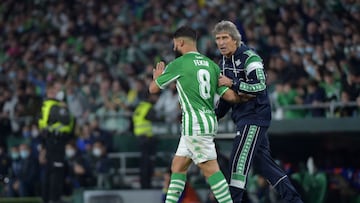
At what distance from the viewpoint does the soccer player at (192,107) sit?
998 cm

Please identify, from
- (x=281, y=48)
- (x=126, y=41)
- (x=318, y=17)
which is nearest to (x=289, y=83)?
(x=281, y=48)

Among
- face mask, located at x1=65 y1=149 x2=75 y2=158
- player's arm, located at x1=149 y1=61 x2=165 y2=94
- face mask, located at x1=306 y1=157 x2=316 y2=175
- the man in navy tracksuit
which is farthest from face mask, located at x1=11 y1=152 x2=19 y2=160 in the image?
player's arm, located at x1=149 y1=61 x2=165 y2=94

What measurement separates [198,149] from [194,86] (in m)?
0.66

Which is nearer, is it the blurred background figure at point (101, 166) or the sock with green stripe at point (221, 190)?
the sock with green stripe at point (221, 190)

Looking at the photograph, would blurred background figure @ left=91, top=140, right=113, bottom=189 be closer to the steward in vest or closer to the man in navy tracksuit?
the steward in vest

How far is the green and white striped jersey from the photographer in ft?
32.8

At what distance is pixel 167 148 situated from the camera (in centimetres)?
1855

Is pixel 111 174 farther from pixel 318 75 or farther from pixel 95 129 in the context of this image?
pixel 318 75

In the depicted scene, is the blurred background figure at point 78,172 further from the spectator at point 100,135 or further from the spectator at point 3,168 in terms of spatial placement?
the spectator at point 3,168

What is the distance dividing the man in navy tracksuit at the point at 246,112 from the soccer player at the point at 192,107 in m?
0.40

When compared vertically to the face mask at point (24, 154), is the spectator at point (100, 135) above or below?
above

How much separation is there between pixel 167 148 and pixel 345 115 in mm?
3774

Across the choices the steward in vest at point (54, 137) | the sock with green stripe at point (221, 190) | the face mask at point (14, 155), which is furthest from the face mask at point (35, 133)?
the sock with green stripe at point (221, 190)

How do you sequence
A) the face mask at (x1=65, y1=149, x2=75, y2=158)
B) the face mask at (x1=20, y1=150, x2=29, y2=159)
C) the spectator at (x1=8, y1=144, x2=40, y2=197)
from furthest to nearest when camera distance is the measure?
the face mask at (x1=20, y1=150, x2=29, y2=159) < the face mask at (x1=65, y1=149, x2=75, y2=158) < the spectator at (x1=8, y1=144, x2=40, y2=197)
